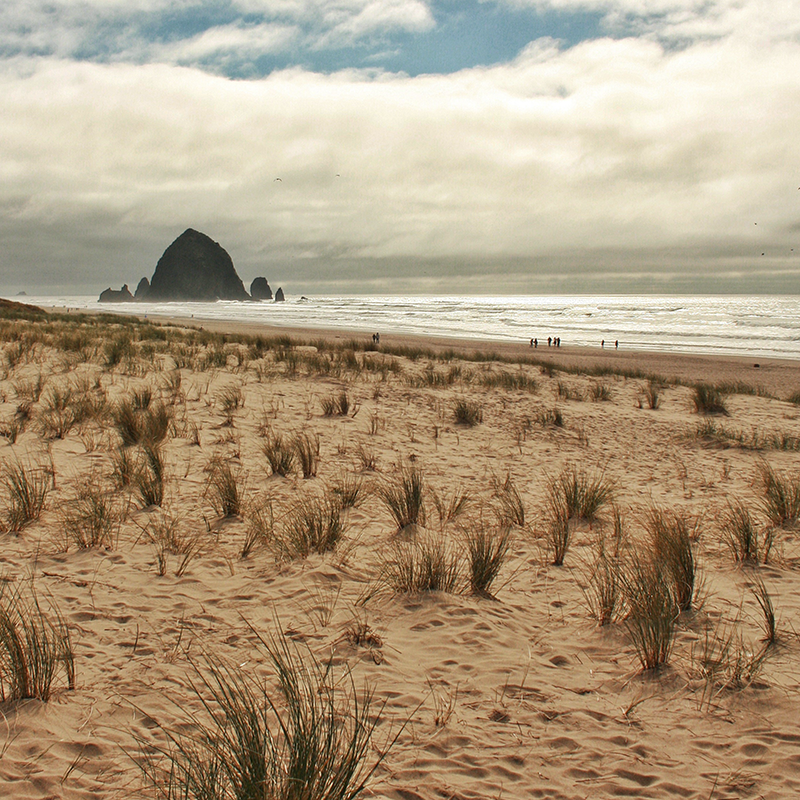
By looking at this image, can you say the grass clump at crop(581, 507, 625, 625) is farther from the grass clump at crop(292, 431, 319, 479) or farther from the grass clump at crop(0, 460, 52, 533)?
the grass clump at crop(0, 460, 52, 533)

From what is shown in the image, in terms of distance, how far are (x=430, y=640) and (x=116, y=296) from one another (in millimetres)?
211905

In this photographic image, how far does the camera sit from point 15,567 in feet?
12.0

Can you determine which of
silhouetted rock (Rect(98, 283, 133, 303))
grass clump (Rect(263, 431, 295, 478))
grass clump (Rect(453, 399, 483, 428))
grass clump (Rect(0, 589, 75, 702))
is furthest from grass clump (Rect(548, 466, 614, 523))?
silhouetted rock (Rect(98, 283, 133, 303))

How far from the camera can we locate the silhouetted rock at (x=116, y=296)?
182 meters

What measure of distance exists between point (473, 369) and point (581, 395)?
3.78 meters

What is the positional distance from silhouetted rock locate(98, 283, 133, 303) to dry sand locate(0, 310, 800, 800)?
7754 inches

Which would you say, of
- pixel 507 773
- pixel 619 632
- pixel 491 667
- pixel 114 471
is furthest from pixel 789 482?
pixel 114 471

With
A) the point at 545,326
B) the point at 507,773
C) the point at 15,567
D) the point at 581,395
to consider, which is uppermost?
the point at 545,326

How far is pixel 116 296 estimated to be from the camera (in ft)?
615

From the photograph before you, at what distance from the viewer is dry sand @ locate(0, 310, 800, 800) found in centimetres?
223

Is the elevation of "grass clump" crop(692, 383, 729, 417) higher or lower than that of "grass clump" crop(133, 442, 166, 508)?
higher

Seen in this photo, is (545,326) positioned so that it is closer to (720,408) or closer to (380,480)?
(720,408)

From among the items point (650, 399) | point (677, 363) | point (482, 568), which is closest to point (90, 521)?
point (482, 568)

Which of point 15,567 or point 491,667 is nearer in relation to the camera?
point 491,667
